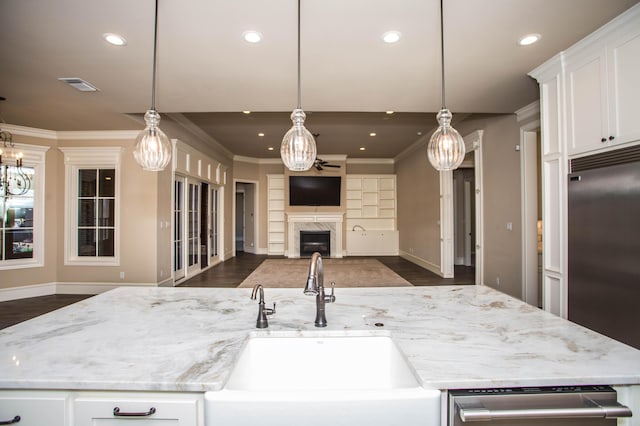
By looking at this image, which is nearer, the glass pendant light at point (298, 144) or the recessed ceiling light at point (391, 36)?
the glass pendant light at point (298, 144)

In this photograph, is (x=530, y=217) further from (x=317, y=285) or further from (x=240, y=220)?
(x=240, y=220)

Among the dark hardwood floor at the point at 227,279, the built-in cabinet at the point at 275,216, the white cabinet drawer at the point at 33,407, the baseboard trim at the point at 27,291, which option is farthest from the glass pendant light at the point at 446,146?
the built-in cabinet at the point at 275,216

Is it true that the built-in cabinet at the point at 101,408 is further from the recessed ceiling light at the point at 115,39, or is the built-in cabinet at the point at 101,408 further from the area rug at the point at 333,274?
the area rug at the point at 333,274

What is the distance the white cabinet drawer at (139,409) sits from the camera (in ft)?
3.13

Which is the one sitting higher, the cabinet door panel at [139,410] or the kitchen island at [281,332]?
the kitchen island at [281,332]

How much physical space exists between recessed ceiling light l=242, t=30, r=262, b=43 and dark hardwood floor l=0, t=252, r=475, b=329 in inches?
156

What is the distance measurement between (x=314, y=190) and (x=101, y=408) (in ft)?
25.6

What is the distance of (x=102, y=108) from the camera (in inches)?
154

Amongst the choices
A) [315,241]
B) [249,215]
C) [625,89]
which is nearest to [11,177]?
[249,215]

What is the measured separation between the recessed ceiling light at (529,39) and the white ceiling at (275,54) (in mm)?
53

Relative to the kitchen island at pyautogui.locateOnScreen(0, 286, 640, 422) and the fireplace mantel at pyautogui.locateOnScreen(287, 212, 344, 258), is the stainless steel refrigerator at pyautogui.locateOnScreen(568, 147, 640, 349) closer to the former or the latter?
the kitchen island at pyautogui.locateOnScreen(0, 286, 640, 422)

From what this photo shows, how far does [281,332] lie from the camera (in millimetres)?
1321

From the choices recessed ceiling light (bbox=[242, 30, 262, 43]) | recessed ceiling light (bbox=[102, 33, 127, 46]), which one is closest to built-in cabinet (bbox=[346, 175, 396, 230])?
recessed ceiling light (bbox=[242, 30, 262, 43])

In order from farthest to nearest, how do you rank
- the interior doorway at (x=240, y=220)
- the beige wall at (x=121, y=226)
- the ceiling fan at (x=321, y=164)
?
the interior doorway at (x=240, y=220)
the ceiling fan at (x=321, y=164)
the beige wall at (x=121, y=226)
